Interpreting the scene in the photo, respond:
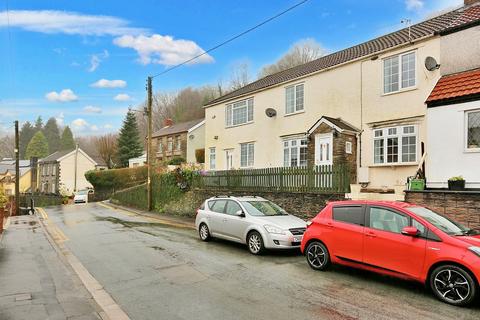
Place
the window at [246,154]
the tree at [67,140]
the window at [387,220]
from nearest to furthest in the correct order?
the window at [387,220]
the window at [246,154]
the tree at [67,140]

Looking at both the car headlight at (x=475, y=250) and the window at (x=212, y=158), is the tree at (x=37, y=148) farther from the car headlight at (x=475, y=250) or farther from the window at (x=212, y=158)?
the car headlight at (x=475, y=250)

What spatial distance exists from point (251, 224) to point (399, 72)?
10882 mm

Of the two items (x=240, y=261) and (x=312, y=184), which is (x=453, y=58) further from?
(x=240, y=261)

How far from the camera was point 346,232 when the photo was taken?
316 inches

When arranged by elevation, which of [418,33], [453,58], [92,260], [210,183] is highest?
[418,33]

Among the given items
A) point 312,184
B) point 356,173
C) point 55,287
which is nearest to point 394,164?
point 356,173

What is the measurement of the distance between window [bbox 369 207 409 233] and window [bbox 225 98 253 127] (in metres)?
19.0

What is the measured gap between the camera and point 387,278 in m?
7.93

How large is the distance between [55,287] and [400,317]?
5.87 meters

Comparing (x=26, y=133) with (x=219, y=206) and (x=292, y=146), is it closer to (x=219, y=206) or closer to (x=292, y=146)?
(x=292, y=146)

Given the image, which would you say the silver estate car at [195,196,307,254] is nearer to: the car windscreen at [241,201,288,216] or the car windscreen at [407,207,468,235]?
the car windscreen at [241,201,288,216]

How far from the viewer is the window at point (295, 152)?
73.3 feet

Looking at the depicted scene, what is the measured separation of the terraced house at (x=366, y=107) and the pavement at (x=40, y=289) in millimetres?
12833

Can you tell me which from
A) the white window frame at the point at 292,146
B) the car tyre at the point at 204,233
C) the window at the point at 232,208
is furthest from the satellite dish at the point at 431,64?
the car tyre at the point at 204,233
